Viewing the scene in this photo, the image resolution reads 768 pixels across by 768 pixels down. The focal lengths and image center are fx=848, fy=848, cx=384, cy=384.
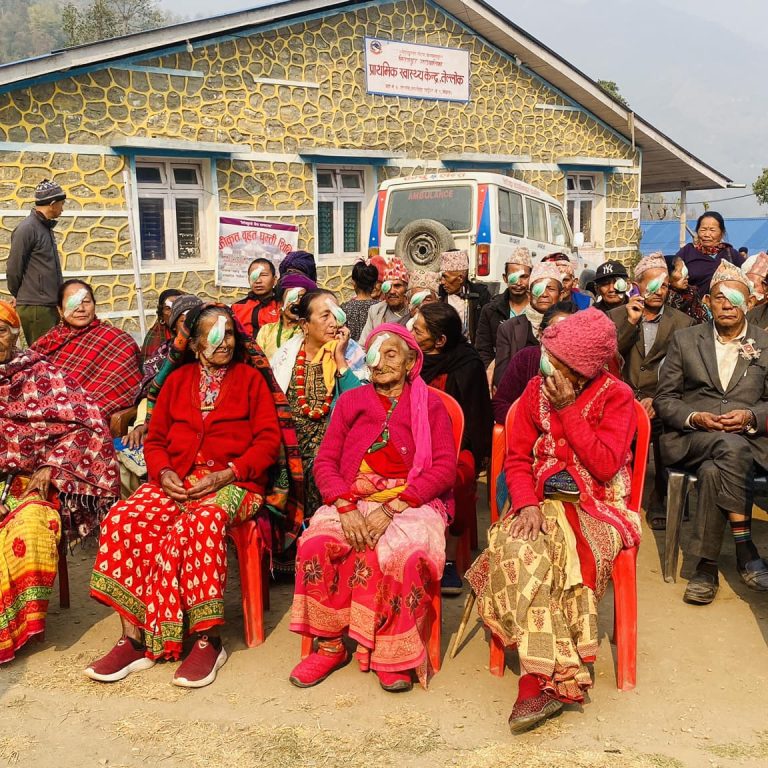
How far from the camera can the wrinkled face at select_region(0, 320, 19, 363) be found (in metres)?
3.95

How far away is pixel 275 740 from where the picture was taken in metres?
2.96

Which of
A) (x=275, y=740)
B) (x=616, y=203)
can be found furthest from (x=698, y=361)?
(x=616, y=203)

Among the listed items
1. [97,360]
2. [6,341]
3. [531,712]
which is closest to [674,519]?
[531,712]

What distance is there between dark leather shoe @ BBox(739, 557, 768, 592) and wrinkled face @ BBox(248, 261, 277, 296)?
368cm

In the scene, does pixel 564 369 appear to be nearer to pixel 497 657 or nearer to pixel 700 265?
pixel 497 657

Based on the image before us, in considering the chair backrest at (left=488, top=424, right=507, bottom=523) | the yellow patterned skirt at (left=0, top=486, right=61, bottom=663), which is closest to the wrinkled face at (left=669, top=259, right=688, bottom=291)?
the chair backrest at (left=488, top=424, right=507, bottom=523)

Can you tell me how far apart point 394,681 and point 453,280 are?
156 inches

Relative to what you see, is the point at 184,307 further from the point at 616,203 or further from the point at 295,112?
the point at 616,203

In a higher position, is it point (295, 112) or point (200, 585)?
point (295, 112)

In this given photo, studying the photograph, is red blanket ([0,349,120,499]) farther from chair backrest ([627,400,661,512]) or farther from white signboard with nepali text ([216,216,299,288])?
white signboard with nepali text ([216,216,299,288])

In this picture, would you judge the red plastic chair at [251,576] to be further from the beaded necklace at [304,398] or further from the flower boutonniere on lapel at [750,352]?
the flower boutonniere on lapel at [750,352]

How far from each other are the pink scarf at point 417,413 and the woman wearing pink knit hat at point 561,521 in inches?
13.7

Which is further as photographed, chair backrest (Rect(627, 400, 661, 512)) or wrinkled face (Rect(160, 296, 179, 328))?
wrinkled face (Rect(160, 296, 179, 328))

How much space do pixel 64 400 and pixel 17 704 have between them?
1.42 metres
